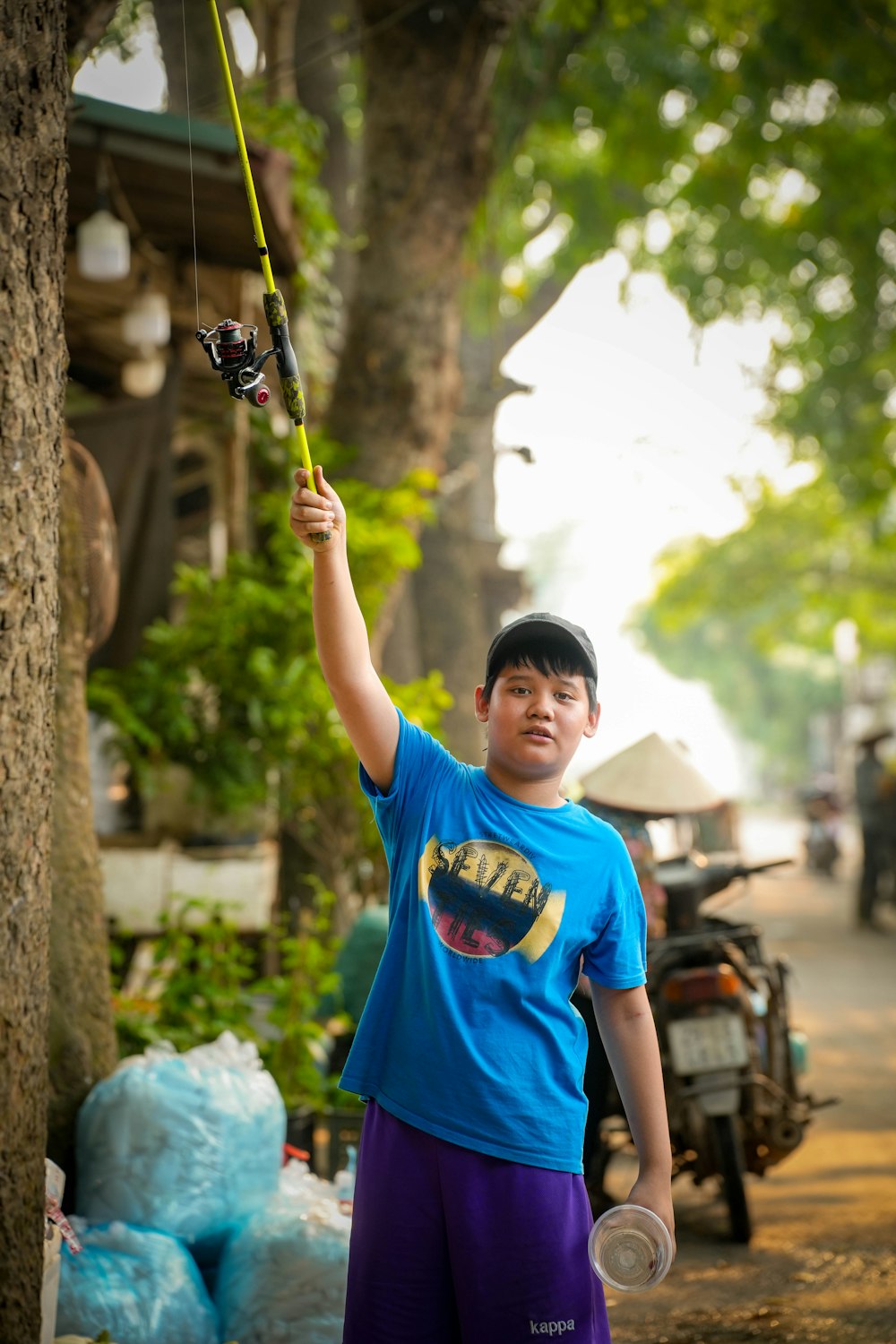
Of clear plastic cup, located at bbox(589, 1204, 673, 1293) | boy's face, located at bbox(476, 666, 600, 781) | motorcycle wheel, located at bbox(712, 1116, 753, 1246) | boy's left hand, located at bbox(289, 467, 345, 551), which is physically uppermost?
boy's left hand, located at bbox(289, 467, 345, 551)

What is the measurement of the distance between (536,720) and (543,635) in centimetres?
16

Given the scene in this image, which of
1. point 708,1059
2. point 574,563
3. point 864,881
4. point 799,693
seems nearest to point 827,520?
point 864,881

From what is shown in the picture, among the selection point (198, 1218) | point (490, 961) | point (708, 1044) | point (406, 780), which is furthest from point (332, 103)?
point (490, 961)

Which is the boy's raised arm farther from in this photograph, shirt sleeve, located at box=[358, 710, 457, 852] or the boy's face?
the boy's face

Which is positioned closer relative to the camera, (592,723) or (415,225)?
(592,723)

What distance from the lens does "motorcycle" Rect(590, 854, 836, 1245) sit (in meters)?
4.54

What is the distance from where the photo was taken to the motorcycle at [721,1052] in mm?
4543

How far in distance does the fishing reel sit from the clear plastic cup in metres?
1.47

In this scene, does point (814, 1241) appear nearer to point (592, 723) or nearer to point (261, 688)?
point (592, 723)

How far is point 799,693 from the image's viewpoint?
194ft

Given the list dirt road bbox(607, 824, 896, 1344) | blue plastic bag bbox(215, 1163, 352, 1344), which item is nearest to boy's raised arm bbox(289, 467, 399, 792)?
blue plastic bag bbox(215, 1163, 352, 1344)

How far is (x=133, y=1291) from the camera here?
2.85 m

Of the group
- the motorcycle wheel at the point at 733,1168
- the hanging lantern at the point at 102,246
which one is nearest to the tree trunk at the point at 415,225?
the hanging lantern at the point at 102,246

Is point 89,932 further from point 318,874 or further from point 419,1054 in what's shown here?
point 318,874
